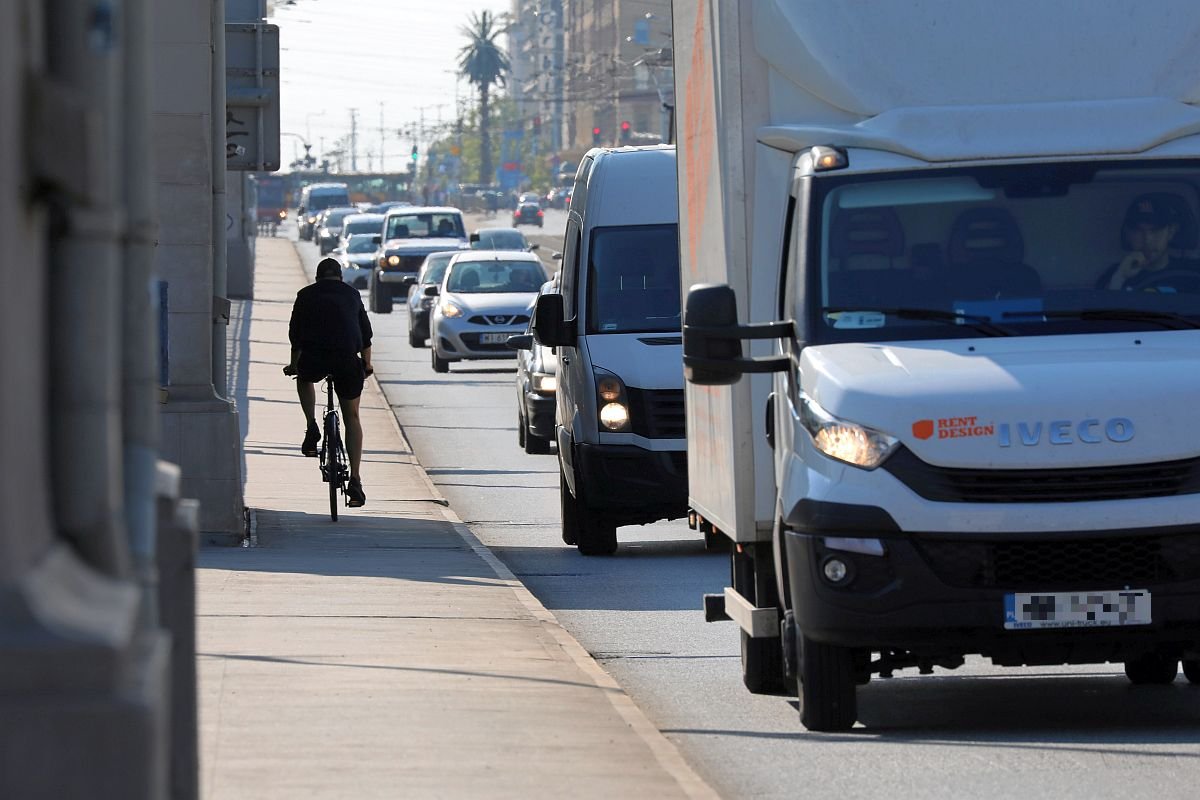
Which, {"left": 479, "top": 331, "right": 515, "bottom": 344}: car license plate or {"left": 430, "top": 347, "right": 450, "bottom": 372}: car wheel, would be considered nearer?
{"left": 479, "top": 331, "right": 515, "bottom": 344}: car license plate

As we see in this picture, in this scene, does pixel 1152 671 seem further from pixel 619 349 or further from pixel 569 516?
pixel 569 516

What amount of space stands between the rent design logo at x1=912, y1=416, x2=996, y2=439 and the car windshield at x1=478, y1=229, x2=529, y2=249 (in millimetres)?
48937

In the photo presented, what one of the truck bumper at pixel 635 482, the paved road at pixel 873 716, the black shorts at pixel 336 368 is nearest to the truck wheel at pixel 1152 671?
the paved road at pixel 873 716

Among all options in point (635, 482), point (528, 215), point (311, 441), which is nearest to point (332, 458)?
point (311, 441)

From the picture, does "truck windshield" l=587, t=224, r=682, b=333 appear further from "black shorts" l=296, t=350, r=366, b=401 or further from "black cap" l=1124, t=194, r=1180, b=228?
"black cap" l=1124, t=194, r=1180, b=228

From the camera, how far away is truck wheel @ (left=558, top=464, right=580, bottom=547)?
15250 mm

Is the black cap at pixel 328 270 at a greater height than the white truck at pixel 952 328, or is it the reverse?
the black cap at pixel 328 270

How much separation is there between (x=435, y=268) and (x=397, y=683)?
32.5 meters

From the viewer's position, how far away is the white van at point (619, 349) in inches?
582

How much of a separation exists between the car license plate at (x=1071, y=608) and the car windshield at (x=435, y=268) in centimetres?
3293

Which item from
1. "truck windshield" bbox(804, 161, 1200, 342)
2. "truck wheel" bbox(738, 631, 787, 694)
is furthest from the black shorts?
"truck windshield" bbox(804, 161, 1200, 342)

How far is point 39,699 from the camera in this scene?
136 inches

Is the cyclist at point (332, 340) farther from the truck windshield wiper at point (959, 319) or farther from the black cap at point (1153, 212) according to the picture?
the black cap at point (1153, 212)

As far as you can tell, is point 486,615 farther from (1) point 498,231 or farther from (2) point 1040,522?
(1) point 498,231
